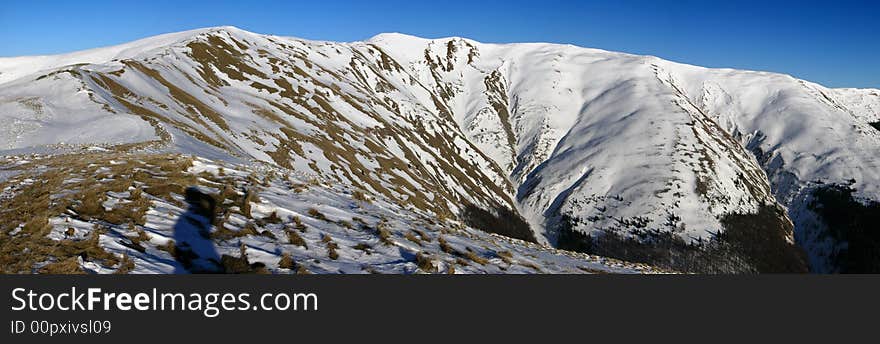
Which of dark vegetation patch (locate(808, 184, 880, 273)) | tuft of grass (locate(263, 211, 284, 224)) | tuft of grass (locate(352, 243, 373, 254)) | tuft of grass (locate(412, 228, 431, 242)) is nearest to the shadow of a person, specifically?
tuft of grass (locate(263, 211, 284, 224))

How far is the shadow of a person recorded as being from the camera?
37.2 feet

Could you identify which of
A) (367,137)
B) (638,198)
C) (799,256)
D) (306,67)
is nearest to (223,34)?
(306,67)

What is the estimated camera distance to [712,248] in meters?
160

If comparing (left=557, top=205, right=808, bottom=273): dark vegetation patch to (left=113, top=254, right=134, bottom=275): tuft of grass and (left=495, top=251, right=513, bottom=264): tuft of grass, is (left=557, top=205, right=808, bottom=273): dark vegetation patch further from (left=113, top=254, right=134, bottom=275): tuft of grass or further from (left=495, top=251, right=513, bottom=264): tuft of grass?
(left=113, top=254, right=134, bottom=275): tuft of grass

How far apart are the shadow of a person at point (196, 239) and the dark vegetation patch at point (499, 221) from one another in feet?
391

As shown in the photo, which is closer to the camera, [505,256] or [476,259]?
[476,259]

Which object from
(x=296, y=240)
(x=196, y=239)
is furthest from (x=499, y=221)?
(x=196, y=239)

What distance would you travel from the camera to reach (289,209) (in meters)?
17.3

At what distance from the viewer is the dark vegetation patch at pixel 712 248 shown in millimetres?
154250

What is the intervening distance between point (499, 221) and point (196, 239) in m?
149

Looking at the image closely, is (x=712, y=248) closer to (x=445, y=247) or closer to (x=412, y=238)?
(x=445, y=247)

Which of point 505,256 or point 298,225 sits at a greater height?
point 298,225

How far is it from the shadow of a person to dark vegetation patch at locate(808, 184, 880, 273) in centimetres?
19125

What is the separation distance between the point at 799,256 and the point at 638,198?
56.1m
